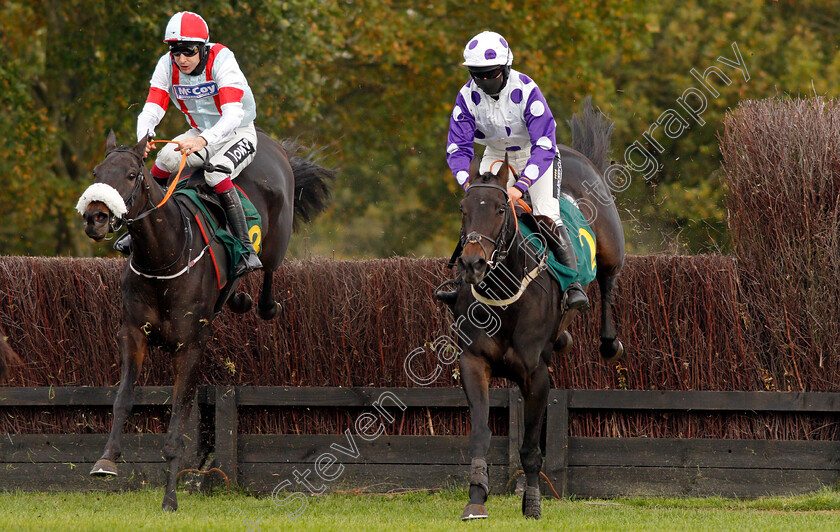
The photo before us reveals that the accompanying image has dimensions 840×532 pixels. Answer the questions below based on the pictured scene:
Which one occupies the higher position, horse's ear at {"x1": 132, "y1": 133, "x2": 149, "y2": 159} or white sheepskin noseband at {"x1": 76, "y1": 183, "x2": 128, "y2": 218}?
horse's ear at {"x1": 132, "y1": 133, "x2": 149, "y2": 159}

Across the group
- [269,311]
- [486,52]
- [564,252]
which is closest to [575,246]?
[564,252]

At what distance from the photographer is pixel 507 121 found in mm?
7742

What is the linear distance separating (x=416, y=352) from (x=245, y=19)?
11.3 m

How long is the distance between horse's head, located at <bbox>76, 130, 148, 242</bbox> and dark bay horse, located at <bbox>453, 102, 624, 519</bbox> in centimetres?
219

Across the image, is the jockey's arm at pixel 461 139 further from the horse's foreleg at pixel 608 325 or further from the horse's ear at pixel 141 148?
the horse's ear at pixel 141 148

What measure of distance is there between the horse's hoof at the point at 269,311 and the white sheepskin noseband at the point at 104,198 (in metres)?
2.44

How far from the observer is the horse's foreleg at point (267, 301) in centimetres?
897

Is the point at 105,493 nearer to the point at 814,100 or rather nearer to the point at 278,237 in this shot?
the point at 278,237

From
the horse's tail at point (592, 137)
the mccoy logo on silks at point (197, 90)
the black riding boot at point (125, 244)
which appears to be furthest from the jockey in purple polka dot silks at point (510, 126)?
the black riding boot at point (125, 244)

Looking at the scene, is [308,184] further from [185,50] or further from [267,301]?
[185,50]

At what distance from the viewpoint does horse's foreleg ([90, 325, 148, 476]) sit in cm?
689

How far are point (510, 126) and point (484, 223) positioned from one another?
60.5 inches

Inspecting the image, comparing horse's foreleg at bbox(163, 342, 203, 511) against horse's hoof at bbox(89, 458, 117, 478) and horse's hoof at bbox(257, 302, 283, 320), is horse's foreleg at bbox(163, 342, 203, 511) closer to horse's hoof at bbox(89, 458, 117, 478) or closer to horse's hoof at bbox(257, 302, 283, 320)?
horse's hoof at bbox(89, 458, 117, 478)

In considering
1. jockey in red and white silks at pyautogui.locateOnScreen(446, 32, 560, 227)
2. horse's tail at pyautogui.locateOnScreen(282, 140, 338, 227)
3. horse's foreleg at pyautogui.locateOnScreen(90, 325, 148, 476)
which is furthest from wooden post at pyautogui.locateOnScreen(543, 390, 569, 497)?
horse's foreleg at pyautogui.locateOnScreen(90, 325, 148, 476)
